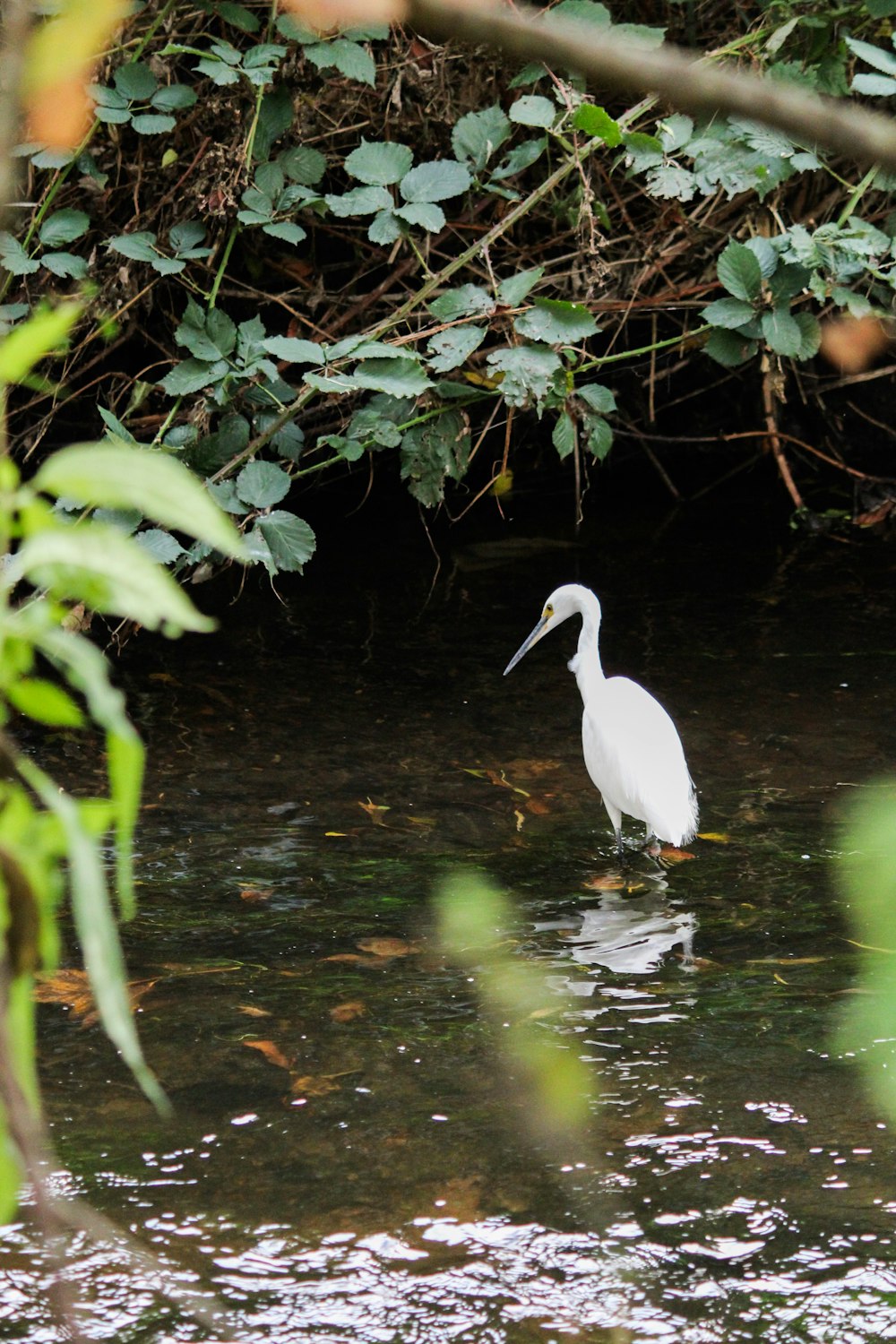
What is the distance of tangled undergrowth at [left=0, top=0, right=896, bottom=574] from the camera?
4.32 m

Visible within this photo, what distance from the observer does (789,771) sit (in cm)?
428

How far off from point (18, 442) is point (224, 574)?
1.13 m

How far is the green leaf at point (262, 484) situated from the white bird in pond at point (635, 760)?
1.03 metres

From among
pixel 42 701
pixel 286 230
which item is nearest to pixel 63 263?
pixel 286 230

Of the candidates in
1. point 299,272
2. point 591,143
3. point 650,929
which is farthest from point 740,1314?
point 299,272

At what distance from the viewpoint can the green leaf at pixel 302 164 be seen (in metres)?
4.67

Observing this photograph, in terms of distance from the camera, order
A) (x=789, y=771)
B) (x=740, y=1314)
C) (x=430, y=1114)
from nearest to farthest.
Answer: (x=740, y=1314), (x=430, y=1114), (x=789, y=771)

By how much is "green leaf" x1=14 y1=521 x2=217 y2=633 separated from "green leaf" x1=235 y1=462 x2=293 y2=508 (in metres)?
3.91

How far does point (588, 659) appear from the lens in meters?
4.56

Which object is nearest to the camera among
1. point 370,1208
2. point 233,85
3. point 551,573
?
point 370,1208

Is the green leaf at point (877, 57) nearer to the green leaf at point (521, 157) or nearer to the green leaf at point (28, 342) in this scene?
the green leaf at point (521, 157)

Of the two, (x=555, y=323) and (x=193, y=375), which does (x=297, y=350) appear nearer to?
(x=193, y=375)

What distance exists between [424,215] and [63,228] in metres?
1.14

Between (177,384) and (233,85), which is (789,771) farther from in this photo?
(233,85)
